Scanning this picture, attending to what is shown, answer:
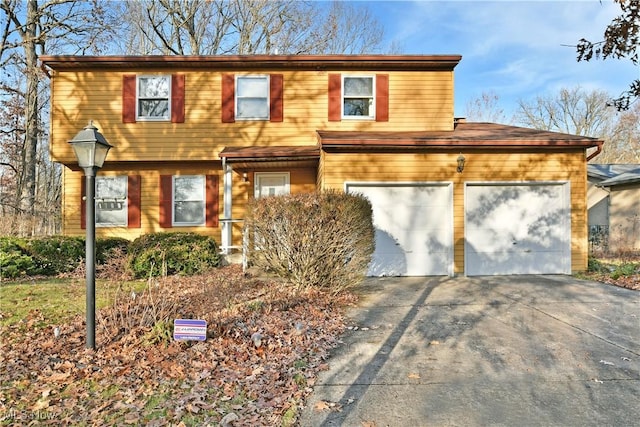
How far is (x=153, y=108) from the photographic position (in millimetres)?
10961

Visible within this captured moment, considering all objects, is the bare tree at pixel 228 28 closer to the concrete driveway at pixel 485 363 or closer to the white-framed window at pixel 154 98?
the white-framed window at pixel 154 98

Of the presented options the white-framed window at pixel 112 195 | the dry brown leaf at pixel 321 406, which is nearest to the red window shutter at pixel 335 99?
the white-framed window at pixel 112 195

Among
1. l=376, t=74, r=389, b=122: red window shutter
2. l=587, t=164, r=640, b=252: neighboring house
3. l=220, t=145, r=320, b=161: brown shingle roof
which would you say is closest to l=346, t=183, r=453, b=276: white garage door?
l=220, t=145, r=320, b=161: brown shingle roof

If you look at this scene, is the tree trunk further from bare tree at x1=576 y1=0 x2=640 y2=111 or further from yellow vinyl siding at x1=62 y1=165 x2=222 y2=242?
bare tree at x1=576 y1=0 x2=640 y2=111

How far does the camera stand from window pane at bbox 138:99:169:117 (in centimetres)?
1091

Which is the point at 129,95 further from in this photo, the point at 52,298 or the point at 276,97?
the point at 52,298

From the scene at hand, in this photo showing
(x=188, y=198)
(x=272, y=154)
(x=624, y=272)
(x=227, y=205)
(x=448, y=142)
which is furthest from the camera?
(x=188, y=198)

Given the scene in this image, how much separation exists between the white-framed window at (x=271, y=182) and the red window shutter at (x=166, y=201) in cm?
268

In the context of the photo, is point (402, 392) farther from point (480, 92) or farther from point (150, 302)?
point (480, 92)

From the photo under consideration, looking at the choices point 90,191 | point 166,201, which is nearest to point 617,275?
point 90,191

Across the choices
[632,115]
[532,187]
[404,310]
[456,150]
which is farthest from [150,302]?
[632,115]

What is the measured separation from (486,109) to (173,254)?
87.4ft

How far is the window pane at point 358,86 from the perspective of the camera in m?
10.8

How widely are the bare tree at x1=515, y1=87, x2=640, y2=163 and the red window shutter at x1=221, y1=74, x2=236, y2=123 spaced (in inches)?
1111
